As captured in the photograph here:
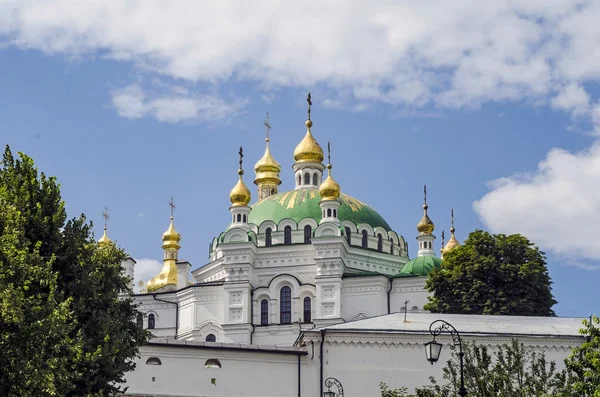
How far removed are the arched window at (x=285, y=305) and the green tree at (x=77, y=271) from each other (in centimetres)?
2860

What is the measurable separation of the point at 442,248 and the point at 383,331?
116ft

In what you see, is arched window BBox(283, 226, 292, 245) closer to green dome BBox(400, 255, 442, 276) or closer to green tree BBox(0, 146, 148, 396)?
green dome BBox(400, 255, 442, 276)

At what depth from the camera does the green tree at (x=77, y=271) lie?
2455 centimetres

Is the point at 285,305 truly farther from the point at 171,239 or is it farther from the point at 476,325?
the point at 476,325

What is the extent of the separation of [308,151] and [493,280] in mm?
21824

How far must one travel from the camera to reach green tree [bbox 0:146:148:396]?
24.5 meters

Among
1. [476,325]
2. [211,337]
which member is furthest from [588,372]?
[211,337]

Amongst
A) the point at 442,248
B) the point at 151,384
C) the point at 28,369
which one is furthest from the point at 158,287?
the point at 28,369

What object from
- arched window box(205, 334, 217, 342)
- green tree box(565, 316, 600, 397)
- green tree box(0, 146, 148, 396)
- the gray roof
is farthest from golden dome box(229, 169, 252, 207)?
green tree box(565, 316, 600, 397)

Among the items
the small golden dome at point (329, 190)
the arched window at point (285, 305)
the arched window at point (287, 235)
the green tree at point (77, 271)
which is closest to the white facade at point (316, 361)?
the green tree at point (77, 271)

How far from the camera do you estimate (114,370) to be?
984 inches

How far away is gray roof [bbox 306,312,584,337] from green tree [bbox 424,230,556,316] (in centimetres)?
884

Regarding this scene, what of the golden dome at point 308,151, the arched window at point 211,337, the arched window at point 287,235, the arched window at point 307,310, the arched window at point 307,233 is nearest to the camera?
the arched window at point 307,310

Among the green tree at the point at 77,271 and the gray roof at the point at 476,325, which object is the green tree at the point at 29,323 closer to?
the green tree at the point at 77,271
